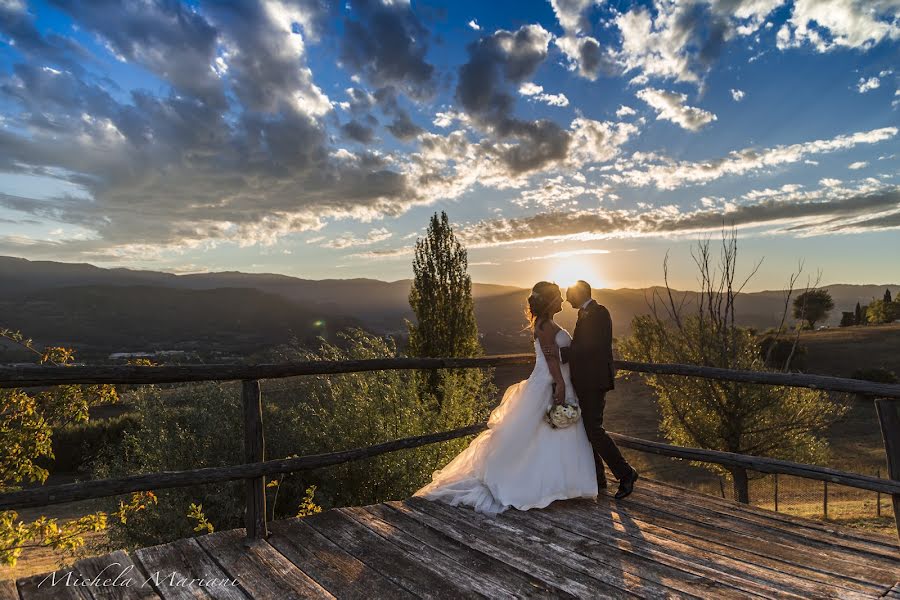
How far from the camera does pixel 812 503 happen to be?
27.1 m

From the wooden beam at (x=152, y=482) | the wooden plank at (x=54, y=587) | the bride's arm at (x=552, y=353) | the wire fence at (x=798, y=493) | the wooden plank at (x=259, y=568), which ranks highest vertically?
the bride's arm at (x=552, y=353)

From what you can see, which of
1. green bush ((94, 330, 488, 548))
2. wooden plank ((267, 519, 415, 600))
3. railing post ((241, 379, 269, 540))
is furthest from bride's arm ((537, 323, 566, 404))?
green bush ((94, 330, 488, 548))

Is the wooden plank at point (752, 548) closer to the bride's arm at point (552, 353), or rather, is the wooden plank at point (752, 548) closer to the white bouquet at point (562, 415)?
the white bouquet at point (562, 415)

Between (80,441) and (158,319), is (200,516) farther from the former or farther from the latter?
(158,319)

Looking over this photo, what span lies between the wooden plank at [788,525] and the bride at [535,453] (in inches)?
42.4

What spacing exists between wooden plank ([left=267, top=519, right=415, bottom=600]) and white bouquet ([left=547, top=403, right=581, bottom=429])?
7.38 feet

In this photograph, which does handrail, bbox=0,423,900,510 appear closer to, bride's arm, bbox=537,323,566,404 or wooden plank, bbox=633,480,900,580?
wooden plank, bbox=633,480,900,580

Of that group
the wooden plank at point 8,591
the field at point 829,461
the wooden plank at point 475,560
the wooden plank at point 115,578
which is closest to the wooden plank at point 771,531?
the wooden plank at point 475,560

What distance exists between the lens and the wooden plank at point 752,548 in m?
3.61

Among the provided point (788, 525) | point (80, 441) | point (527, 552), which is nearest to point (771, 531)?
point (788, 525)

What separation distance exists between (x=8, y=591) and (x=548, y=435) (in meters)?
4.31

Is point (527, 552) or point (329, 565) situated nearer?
point (329, 565)

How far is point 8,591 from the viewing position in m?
3.27

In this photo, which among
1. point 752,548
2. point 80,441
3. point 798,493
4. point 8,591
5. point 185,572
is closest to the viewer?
point 8,591
